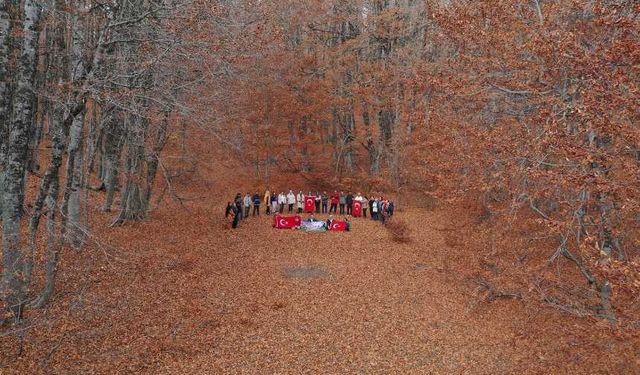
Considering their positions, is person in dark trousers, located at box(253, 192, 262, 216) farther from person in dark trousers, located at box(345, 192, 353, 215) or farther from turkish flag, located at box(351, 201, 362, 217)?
turkish flag, located at box(351, 201, 362, 217)

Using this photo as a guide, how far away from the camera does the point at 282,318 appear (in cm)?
1224

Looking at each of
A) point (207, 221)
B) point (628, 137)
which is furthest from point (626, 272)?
point (207, 221)

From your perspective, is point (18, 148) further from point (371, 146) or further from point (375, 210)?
point (371, 146)

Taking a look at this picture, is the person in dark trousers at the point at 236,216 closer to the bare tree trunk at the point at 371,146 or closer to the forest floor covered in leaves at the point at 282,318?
the forest floor covered in leaves at the point at 282,318

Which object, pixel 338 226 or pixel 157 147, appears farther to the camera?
pixel 338 226

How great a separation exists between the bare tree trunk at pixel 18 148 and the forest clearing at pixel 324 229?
1.5 inches

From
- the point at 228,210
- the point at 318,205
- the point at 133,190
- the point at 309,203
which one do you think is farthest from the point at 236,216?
the point at 318,205

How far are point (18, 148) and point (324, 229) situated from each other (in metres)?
14.1

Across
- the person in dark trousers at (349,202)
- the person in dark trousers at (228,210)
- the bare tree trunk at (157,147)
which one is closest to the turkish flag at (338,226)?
the person in dark trousers at (349,202)

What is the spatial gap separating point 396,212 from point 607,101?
18.3 m

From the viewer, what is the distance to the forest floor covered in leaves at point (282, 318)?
9.45m

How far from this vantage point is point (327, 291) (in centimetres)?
1439

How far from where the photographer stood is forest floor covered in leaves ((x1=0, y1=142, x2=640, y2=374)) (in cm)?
945

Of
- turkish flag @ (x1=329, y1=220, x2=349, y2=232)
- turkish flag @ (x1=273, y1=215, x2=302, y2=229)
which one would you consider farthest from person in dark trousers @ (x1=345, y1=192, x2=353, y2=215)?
turkish flag @ (x1=273, y1=215, x2=302, y2=229)
